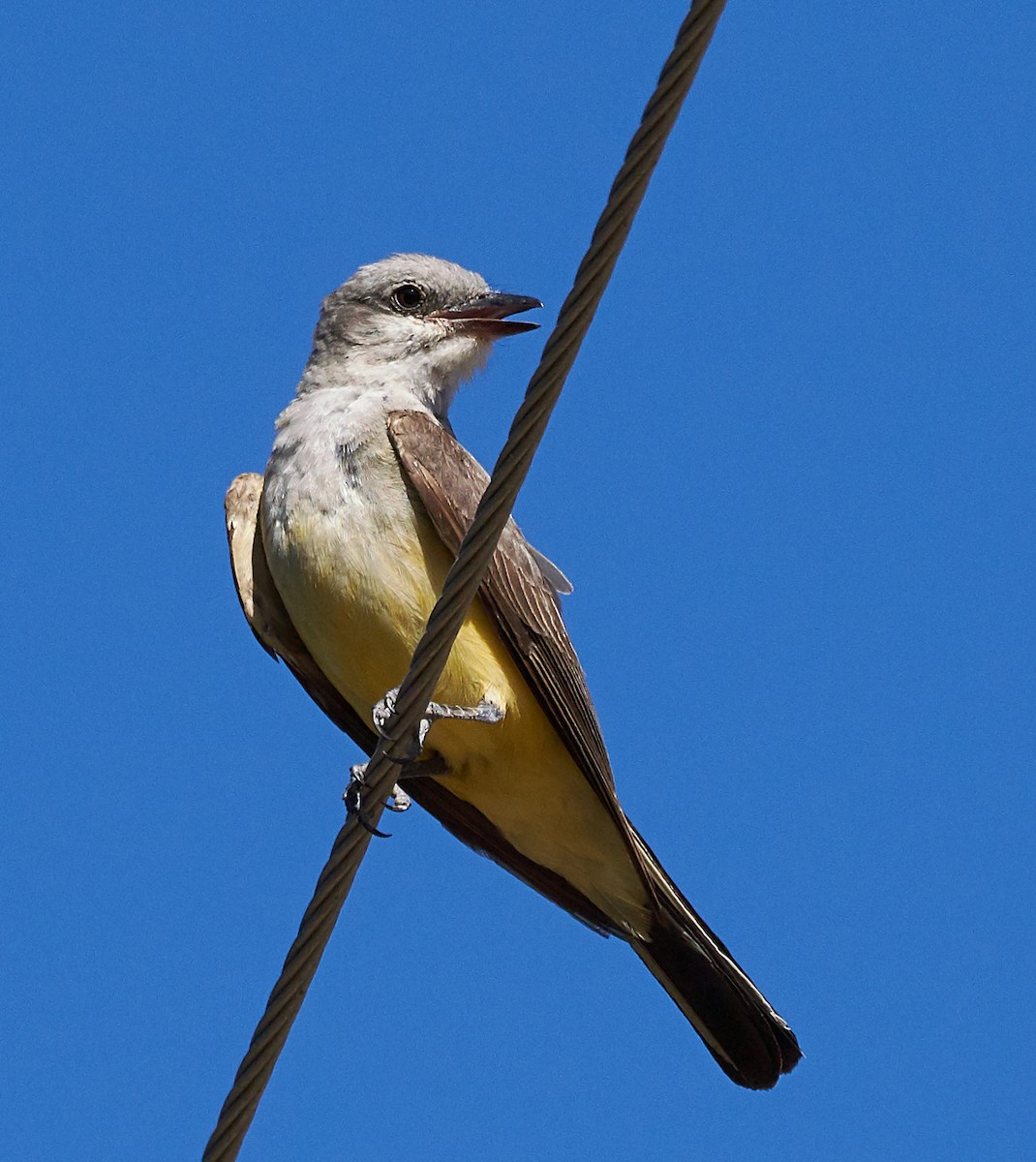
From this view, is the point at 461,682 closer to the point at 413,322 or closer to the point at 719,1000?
the point at 719,1000

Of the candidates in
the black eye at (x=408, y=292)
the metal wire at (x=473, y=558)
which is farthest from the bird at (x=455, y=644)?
the metal wire at (x=473, y=558)

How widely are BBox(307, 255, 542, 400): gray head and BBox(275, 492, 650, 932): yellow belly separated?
111cm

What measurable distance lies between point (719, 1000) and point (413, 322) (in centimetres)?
279

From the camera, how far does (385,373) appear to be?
6.43 meters

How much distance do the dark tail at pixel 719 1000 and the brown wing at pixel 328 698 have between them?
10.8 inches

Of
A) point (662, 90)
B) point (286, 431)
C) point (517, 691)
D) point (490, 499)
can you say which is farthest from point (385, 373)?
point (662, 90)

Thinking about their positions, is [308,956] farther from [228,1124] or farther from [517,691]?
[517,691]

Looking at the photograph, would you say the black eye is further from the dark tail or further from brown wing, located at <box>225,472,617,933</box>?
the dark tail

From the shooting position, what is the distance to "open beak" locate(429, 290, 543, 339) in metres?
6.51

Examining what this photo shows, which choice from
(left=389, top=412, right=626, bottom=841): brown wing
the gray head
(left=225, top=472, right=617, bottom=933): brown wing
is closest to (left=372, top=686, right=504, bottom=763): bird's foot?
(left=389, top=412, right=626, bottom=841): brown wing

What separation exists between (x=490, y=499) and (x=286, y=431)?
2563mm

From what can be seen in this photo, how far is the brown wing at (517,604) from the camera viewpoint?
5.54 metres

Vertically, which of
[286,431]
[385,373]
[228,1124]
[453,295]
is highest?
[453,295]

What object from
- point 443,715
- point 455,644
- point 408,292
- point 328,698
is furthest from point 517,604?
point 408,292
